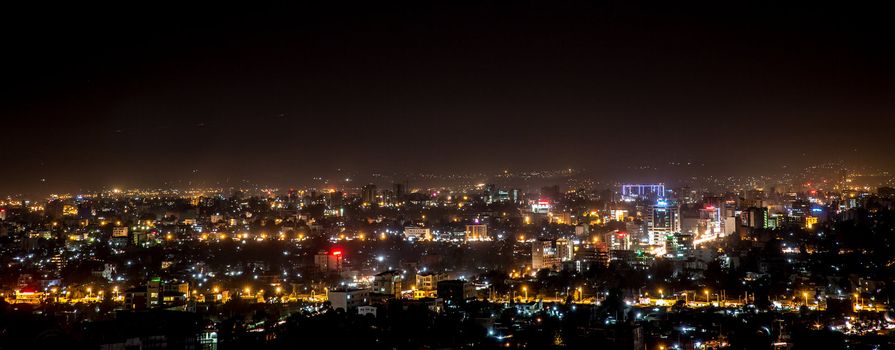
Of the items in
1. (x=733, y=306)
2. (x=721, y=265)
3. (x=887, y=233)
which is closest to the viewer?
(x=733, y=306)

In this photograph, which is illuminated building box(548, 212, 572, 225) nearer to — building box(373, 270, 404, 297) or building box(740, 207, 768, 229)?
building box(740, 207, 768, 229)

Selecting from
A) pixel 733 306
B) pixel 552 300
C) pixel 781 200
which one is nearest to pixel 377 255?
pixel 552 300

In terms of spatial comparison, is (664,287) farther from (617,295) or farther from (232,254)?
(232,254)

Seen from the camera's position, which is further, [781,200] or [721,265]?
[781,200]

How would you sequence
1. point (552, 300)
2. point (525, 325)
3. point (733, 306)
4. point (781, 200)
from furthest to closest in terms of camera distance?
point (781, 200) < point (552, 300) < point (733, 306) < point (525, 325)

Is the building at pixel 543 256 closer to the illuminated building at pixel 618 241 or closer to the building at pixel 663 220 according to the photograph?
the illuminated building at pixel 618 241

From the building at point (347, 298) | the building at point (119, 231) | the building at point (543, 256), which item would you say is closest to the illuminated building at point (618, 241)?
the building at point (543, 256)
